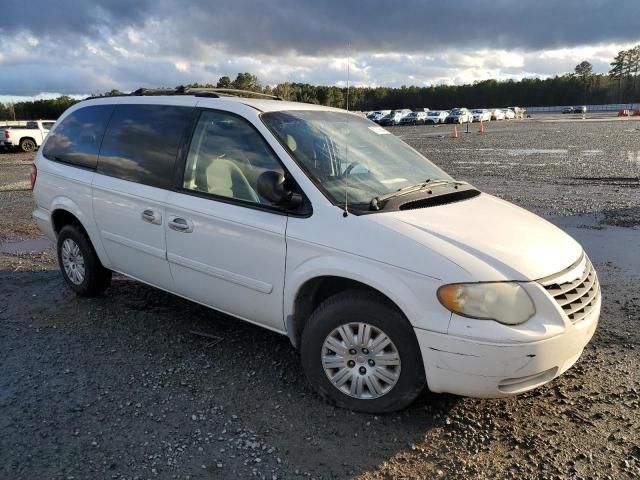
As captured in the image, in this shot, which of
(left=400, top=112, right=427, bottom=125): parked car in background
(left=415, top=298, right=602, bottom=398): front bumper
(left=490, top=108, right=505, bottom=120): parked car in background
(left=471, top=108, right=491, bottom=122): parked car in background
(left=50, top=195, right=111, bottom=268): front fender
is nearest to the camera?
(left=415, top=298, right=602, bottom=398): front bumper

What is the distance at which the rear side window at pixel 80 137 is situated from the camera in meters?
4.91

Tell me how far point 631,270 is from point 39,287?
638 cm

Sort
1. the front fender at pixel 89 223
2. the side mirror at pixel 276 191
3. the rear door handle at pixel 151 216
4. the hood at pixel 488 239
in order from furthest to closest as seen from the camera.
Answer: the front fender at pixel 89 223 < the rear door handle at pixel 151 216 < the side mirror at pixel 276 191 < the hood at pixel 488 239

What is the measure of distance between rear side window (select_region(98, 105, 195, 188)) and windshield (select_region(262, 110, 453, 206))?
81 centimetres

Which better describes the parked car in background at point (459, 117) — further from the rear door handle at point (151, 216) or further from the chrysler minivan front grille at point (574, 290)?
the chrysler minivan front grille at point (574, 290)

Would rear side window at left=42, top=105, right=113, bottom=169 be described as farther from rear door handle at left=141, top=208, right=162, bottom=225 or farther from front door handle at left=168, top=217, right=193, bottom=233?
front door handle at left=168, top=217, right=193, bottom=233

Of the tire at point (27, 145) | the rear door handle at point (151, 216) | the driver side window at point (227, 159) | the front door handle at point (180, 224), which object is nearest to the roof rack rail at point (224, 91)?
the driver side window at point (227, 159)

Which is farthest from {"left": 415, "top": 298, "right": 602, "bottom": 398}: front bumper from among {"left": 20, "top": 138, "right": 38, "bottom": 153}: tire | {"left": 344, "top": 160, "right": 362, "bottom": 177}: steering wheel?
{"left": 20, "top": 138, "right": 38, "bottom": 153}: tire

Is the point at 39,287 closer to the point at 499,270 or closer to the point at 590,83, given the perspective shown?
the point at 499,270

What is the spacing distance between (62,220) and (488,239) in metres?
4.23

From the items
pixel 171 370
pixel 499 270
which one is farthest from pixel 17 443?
pixel 499 270

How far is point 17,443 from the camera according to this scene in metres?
3.04

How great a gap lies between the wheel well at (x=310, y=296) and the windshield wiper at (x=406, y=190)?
0.50 metres

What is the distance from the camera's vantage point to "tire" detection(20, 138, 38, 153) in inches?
1046
